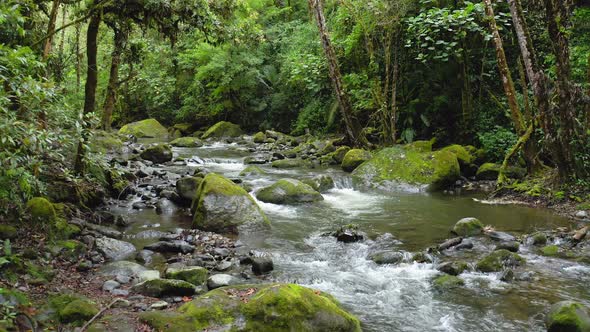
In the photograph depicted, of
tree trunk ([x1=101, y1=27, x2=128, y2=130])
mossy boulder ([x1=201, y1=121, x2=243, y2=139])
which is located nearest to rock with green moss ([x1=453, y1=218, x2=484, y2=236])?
tree trunk ([x1=101, y1=27, x2=128, y2=130])

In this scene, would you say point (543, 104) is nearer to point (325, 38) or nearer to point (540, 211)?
point (540, 211)

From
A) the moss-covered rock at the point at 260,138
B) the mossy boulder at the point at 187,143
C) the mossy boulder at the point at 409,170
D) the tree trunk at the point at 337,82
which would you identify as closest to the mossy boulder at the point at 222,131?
the moss-covered rock at the point at 260,138

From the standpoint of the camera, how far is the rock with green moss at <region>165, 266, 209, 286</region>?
5.55 metres

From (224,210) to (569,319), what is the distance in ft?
18.0

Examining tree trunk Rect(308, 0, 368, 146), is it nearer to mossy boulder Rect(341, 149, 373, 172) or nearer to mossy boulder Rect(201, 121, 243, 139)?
mossy boulder Rect(341, 149, 373, 172)

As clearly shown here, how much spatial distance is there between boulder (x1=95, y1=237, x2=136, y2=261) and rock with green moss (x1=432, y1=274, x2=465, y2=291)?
429 cm

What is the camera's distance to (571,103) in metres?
8.77

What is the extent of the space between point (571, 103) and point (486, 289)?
5.11 m

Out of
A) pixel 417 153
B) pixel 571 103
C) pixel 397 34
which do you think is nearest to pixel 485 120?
pixel 417 153

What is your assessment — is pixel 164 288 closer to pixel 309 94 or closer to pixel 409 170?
pixel 409 170

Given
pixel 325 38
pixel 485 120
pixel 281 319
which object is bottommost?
pixel 281 319

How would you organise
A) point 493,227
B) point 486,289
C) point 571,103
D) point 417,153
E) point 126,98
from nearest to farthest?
point 486,289 → point 493,227 → point 571,103 → point 417,153 → point 126,98

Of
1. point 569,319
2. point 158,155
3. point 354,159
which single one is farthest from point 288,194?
point 158,155

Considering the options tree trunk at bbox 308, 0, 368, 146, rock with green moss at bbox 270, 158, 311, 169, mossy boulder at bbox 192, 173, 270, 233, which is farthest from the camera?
rock with green moss at bbox 270, 158, 311, 169
